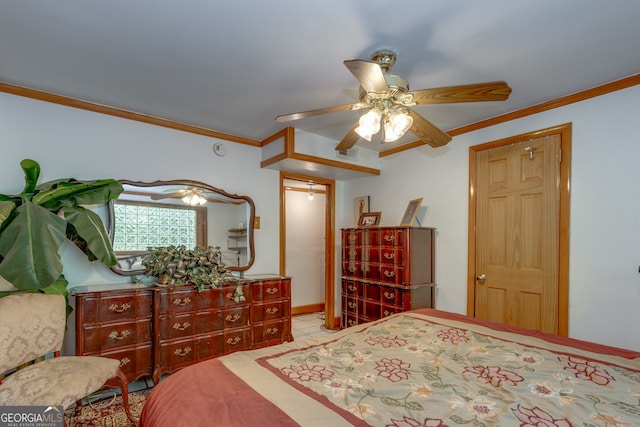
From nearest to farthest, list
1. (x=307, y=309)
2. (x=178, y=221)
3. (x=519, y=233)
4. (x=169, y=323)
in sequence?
(x=169, y=323)
(x=519, y=233)
(x=178, y=221)
(x=307, y=309)

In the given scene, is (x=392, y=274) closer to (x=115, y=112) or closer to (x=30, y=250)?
(x=30, y=250)

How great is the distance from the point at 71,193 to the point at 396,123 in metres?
2.50

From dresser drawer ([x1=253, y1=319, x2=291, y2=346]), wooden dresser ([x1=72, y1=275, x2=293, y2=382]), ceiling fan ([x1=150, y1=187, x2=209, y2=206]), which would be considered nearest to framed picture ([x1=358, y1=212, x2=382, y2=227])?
wooden dresser ([x1=72, y1=275, x2=293, y2=382])

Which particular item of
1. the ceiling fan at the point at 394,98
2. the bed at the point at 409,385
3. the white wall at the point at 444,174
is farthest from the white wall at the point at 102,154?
the bed at the point at 409,385

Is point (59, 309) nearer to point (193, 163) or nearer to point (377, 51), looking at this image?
point (193, 163)

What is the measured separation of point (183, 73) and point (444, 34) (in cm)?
179

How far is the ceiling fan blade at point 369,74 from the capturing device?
4.84ft

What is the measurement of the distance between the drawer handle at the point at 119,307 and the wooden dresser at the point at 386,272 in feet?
7.86

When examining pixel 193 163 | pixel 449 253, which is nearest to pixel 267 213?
pixel 193 163

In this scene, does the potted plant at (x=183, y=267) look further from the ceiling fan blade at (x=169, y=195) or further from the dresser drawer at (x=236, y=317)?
the ceiling fan blade at (x=169, y=195)

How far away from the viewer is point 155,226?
3230 mm

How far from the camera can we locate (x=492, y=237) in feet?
10.1

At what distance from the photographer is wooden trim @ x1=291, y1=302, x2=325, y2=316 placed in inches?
210

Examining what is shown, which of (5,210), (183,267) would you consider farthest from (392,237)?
(5,210)
